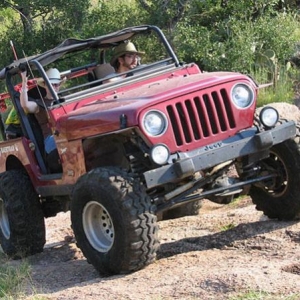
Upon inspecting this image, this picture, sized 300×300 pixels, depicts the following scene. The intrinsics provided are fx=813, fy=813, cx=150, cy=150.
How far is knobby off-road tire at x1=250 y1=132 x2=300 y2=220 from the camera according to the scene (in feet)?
21.4

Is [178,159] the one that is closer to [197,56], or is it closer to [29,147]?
[29,147]

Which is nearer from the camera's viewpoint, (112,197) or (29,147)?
(112,197)

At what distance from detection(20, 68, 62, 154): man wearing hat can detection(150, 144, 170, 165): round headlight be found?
1.50 m

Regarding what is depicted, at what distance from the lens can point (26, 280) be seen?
6.05 meters

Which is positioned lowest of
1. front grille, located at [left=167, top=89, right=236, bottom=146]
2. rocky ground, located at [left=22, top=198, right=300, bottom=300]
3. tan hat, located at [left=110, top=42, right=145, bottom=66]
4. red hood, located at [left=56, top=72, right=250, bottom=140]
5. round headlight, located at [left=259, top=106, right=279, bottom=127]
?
rocky ground, located at [left=22, top=198, right=300, bottom=300]

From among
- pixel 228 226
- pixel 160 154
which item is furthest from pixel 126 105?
pixel 228 226

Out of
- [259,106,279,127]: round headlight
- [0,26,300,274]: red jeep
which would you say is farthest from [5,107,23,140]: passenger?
[259,106,279,127]: round headlight

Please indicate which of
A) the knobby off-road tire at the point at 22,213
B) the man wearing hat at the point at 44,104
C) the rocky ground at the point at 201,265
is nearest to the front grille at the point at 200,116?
the rocky ground at the point at 201,265

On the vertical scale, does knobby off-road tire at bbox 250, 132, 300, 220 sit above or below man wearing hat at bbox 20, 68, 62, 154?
below

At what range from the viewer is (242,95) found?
244 inches

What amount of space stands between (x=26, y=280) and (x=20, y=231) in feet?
4.59

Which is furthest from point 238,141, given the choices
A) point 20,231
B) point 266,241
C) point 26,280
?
point 20,231

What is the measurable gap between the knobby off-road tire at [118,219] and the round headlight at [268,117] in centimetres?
117

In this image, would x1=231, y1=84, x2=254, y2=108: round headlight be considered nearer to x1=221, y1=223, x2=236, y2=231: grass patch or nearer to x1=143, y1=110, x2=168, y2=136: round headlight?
x1=143, y1=110, x2=168, y2=136: round headlight
